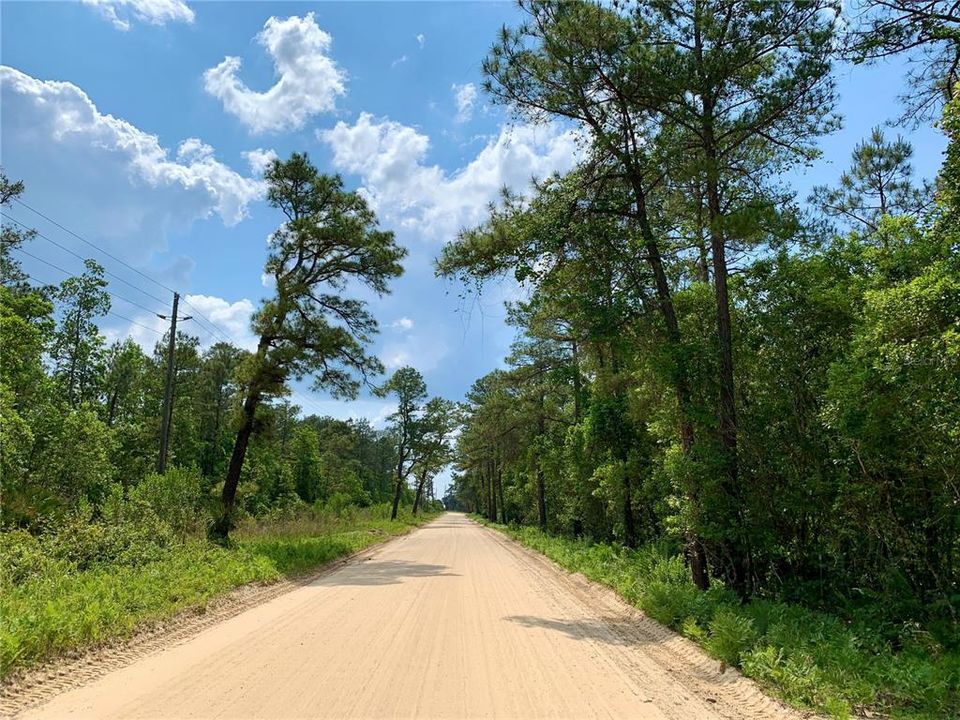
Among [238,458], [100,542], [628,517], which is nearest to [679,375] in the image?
[628,517]

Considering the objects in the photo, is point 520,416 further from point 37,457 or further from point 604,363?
point 37,457

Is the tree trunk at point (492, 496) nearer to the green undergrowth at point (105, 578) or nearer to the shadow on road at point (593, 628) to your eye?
the green undergrowth at point (105, 578)

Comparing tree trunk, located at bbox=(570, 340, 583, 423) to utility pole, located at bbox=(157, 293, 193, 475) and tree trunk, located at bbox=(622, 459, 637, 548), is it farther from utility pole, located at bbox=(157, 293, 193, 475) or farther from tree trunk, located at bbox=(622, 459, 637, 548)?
utility pole, located at bbox=(157, 293, 193, 475)

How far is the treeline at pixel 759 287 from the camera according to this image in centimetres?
727

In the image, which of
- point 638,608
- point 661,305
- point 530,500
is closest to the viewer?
point 638,608

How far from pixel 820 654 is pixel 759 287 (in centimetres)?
598

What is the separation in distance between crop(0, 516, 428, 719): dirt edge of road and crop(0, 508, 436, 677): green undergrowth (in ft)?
0.40

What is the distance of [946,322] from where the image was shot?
244 inches

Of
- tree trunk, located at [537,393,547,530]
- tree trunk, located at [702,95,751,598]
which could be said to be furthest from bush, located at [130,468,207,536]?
tree trunk, located at [537,393,547,530]

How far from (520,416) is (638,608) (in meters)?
21.6

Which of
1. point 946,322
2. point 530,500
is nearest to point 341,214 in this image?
point 946,322

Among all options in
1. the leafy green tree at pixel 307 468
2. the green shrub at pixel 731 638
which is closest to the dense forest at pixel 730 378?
the green shrub at pixel 731 638

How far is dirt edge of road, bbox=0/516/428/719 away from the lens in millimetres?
5531

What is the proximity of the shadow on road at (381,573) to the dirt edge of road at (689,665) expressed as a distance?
4806mm
